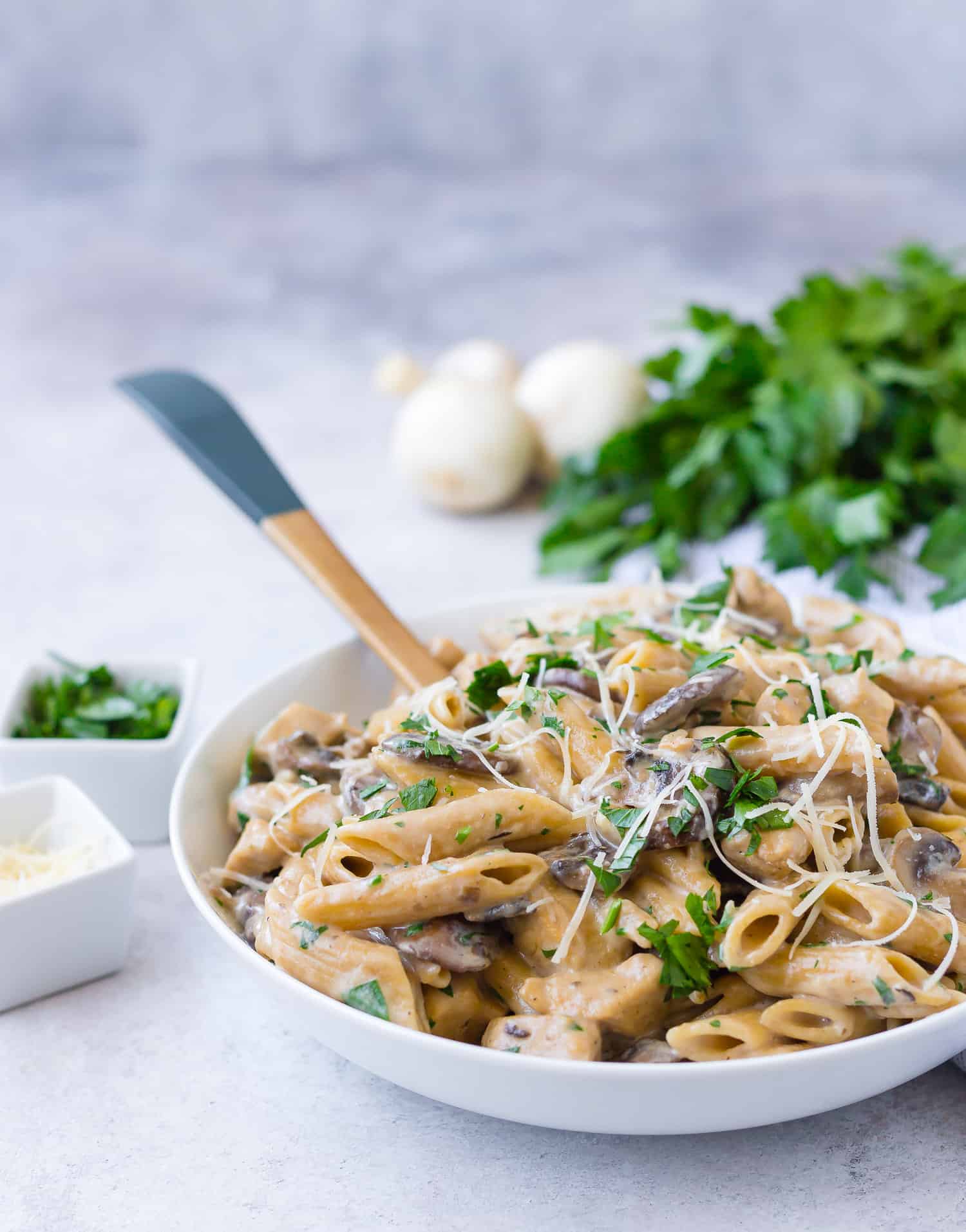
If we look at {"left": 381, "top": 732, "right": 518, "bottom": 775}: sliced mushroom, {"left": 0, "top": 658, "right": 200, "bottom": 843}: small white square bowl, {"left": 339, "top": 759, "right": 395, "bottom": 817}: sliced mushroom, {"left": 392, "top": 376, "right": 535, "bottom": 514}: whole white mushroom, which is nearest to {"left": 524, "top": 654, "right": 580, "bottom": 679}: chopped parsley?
{"left": 381, "top": 732, "right": 518, "bottom": 775}: sliced mushroom

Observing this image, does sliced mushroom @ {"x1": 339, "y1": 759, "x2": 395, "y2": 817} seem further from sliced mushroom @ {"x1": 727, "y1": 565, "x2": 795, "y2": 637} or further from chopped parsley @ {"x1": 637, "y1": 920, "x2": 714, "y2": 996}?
sliced mushroom @ {"x1": 727, "y1": 565, "x2": 795, "y2": 637}

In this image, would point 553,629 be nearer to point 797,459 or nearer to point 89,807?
point 89,807

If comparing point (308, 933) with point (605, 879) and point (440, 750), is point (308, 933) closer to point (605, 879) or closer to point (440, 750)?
point (440, 750)

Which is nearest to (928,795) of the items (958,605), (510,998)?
(510,998)

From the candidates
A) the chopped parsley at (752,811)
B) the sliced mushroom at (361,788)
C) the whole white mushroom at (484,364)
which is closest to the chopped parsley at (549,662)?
the sliced mushroom at (361,788)

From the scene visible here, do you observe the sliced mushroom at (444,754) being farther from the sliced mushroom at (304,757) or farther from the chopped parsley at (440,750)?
the sliced mushroom at (304,757)

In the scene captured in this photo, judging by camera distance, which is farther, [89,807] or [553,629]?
[553,629]

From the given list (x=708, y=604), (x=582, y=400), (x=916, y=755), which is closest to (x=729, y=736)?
(x=916, y=755)
